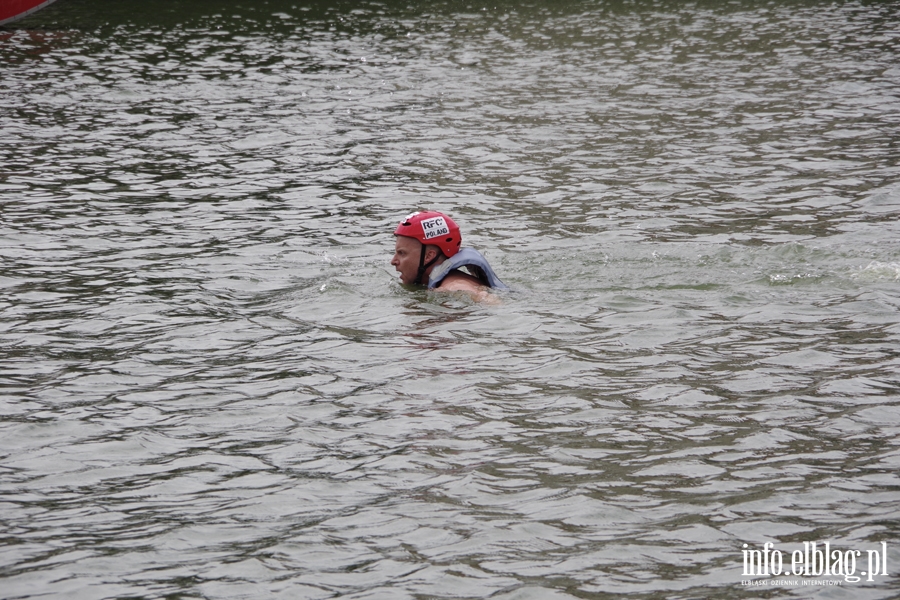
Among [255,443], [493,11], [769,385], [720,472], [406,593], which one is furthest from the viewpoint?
[493,11]

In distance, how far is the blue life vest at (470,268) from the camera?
41.4 feet

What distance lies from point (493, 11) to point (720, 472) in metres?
35.8

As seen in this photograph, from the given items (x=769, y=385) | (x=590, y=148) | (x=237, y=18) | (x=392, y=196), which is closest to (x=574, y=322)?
(x=769, y=385)

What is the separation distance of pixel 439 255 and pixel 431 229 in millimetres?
404

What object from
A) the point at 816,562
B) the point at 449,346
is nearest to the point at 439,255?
the point at 449,346

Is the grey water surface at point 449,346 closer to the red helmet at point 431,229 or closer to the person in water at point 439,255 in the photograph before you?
the person in water at point 439,255

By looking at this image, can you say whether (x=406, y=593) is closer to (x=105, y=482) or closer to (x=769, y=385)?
(x=105, y=482)

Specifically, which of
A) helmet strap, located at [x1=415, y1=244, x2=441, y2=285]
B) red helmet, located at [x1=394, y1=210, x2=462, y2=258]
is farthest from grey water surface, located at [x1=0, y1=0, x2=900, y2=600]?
red helmet, located at [x1=394, y1=210, x2=462, y2=258]

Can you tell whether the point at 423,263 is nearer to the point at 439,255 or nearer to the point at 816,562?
the point at 439,255

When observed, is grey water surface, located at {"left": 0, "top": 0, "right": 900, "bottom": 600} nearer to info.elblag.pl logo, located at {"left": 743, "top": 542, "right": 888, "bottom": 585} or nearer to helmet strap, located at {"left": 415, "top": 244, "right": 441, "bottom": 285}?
info.elblag.pl logo, located at {"left": 743, "top": 542, "right": 888, "bottom": 585}

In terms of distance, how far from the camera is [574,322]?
11680mm

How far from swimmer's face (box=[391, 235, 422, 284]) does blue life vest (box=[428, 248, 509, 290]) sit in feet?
0.78

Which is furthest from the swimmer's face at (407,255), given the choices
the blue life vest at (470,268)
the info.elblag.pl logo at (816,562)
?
the info.elblag.pl logo at (816,562)

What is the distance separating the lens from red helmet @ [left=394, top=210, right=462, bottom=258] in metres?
12.7
